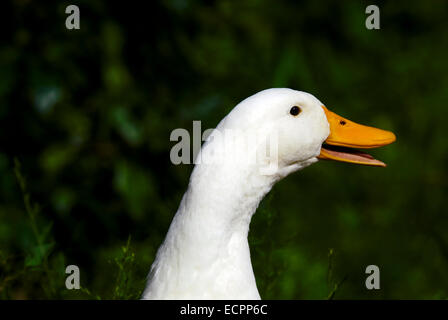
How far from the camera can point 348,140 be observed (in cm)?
191

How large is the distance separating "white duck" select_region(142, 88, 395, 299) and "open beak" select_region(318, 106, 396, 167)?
182 millimetres

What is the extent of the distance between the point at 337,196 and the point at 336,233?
0.36 meters

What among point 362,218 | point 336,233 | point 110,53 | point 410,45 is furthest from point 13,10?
point 410,45

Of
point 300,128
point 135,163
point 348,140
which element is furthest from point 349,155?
point 135,163

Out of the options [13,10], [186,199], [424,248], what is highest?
[13,10]

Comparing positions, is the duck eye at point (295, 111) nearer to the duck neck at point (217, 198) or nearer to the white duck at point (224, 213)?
the white duck at point (224, 213)

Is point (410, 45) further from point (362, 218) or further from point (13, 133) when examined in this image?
point (13, 133)

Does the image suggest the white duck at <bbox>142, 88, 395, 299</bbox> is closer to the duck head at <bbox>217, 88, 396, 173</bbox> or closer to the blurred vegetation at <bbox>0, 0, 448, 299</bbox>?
the duck head at <bbox>217, 88, 396, 173</bbox>

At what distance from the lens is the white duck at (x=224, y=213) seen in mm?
1609

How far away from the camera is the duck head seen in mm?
1674

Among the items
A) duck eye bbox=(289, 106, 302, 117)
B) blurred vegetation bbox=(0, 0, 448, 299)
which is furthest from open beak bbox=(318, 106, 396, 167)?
blurred vegetation bbox=(0, 0, 448, 299)

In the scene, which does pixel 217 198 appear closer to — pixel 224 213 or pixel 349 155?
pixel 224 213

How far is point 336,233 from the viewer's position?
408 cm

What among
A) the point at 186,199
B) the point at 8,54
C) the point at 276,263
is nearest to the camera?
the point at 186,199
